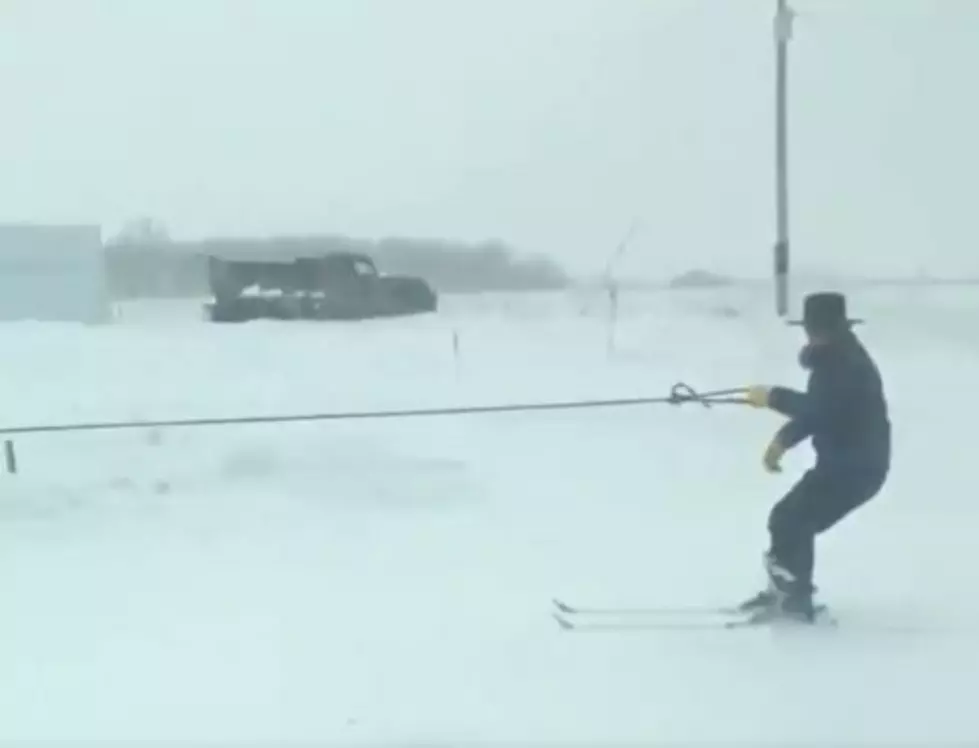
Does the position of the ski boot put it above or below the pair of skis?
above

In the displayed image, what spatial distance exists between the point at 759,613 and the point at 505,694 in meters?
1.31

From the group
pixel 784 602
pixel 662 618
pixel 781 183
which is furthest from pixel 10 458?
pixel 781 183

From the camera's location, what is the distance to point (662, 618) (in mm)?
4957

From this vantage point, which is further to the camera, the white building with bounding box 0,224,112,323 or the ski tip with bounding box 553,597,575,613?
the white building with bounding box 0,224,112,323

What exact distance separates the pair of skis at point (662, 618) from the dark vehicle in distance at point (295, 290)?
42.4ft

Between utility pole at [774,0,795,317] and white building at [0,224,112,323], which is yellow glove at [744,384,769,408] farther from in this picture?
white building at [0,224,112,323]

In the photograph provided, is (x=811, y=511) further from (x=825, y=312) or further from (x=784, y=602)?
(x=825, y=312)

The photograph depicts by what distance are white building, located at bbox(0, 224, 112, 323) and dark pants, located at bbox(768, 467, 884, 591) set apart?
1497 centimetres

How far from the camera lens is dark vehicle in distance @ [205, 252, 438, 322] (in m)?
17.7

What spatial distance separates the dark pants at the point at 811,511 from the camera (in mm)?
4844

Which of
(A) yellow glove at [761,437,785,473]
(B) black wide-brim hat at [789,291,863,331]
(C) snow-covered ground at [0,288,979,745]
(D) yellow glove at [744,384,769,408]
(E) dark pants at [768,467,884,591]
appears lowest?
(C) snow-covered ground at [0,288,979,745]

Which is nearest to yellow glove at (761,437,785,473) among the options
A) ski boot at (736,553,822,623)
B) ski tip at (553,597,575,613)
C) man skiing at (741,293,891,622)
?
man skiing at (741,293,891,622)

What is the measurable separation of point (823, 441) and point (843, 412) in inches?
6.3

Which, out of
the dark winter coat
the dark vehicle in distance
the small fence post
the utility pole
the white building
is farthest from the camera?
the white building
